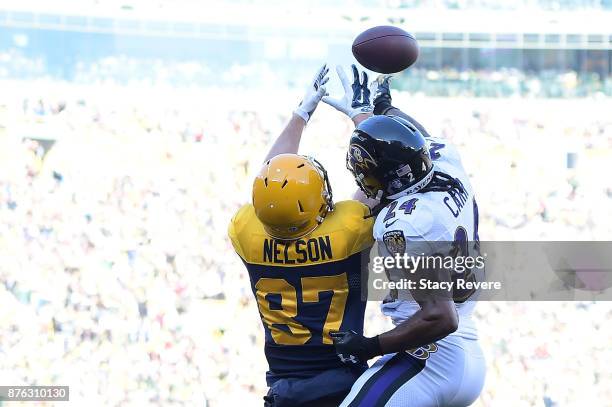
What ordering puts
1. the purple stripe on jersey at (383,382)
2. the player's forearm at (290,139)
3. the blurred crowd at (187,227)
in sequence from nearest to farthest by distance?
the purple stripe on jersey at (383,382) → the player's forearm at (290,139) → the blurred crowd at (187,227)

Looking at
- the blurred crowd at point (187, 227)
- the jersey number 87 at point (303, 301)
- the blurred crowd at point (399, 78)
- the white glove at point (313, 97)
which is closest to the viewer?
the jersey number 87 at point (303, 301)

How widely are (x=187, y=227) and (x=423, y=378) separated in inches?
362

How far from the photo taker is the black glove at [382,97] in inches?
133

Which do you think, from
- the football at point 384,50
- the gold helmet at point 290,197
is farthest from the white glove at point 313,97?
the gold helmet at point 290,197

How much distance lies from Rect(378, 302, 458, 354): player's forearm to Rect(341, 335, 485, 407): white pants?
0.14 meters

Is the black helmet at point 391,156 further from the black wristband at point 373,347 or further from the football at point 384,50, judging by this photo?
the football at point 384,50

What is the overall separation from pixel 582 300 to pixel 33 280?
21.1 feet

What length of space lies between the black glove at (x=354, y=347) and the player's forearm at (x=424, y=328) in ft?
0.15

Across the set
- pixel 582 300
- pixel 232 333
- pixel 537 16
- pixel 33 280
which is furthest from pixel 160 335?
pixel 537 16

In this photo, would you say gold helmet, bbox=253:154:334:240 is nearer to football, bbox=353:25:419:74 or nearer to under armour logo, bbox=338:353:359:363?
under armour logo, bbox=338:353:359:363

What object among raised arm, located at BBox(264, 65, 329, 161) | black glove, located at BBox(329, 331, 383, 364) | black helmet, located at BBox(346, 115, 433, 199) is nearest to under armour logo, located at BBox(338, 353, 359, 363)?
black glove, located at BBox(329, 331, 383, 364)

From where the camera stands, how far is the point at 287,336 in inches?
112

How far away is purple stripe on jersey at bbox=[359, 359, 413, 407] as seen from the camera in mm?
2605

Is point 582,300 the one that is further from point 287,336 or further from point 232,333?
point 287,336
